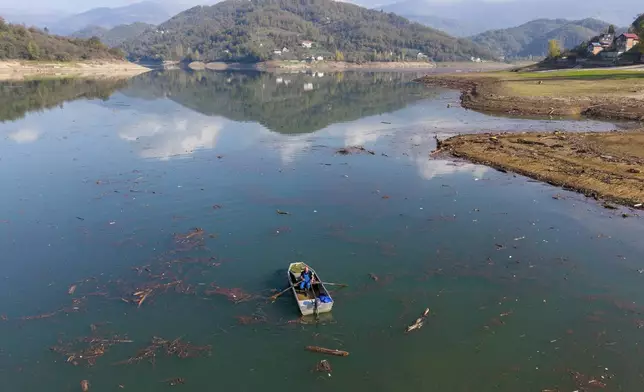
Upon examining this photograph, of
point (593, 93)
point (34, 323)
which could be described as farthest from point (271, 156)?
point (593, 93)

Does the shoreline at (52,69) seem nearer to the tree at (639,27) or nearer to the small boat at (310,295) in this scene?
the small boat at (310,295)

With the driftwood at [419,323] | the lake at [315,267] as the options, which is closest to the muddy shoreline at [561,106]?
the lake at [315,267]

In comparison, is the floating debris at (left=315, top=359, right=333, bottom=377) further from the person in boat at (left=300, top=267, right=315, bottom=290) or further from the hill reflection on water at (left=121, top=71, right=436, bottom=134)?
the hill reflection on water at (left=121, top=71, right=436, bottom=134)

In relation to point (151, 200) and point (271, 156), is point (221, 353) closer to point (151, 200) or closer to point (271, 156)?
point (151, 200)

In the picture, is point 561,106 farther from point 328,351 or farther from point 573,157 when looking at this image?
point 328,351

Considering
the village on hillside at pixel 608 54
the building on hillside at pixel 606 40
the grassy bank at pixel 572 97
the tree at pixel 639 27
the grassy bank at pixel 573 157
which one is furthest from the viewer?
the building on hillside at pixel 606 40

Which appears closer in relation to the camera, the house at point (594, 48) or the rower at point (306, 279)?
the rower at point (306, 279)

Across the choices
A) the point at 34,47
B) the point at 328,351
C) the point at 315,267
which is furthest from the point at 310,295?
the point at 34,47
